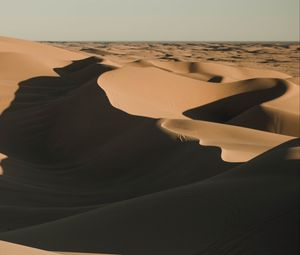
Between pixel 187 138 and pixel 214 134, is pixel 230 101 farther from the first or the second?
pixel 187 138

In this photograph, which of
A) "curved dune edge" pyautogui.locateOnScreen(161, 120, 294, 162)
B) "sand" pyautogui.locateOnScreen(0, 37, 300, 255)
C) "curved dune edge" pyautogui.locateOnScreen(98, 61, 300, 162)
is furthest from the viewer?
"curved dune edge" pyautogui.locateOnScreen(98, 61, 300, 162)

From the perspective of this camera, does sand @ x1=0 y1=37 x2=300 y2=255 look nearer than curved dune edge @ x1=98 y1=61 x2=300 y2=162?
Yes

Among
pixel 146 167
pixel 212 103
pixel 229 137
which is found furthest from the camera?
pixel 212 103

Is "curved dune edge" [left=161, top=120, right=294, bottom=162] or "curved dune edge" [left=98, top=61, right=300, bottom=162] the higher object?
"curved dune edge" [left=161, top=120, right=294, bottom=162]

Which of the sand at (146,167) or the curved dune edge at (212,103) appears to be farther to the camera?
the curved dune edge at (212,103)

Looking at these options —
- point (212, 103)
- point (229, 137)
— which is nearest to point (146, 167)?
point (229, 137)

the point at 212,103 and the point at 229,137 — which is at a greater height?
the point at 229,137

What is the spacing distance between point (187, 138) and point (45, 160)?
3.85m

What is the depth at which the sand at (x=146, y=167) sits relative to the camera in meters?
5.20

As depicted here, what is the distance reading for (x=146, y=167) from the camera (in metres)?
9.87

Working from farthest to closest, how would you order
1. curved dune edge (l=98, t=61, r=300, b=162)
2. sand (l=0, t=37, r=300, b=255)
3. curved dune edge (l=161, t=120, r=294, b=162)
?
curved dune edge (l=98, t=61, r=300, b=162) → curved dune edge (l=161, t=120, r=294, b=162) → sand (l=0, t=37, r=300, b=255)

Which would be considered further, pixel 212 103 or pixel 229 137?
pixel 212 103

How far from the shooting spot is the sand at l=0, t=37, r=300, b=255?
5.20m

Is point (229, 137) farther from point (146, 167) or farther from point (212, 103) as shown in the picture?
point (212, 103)
